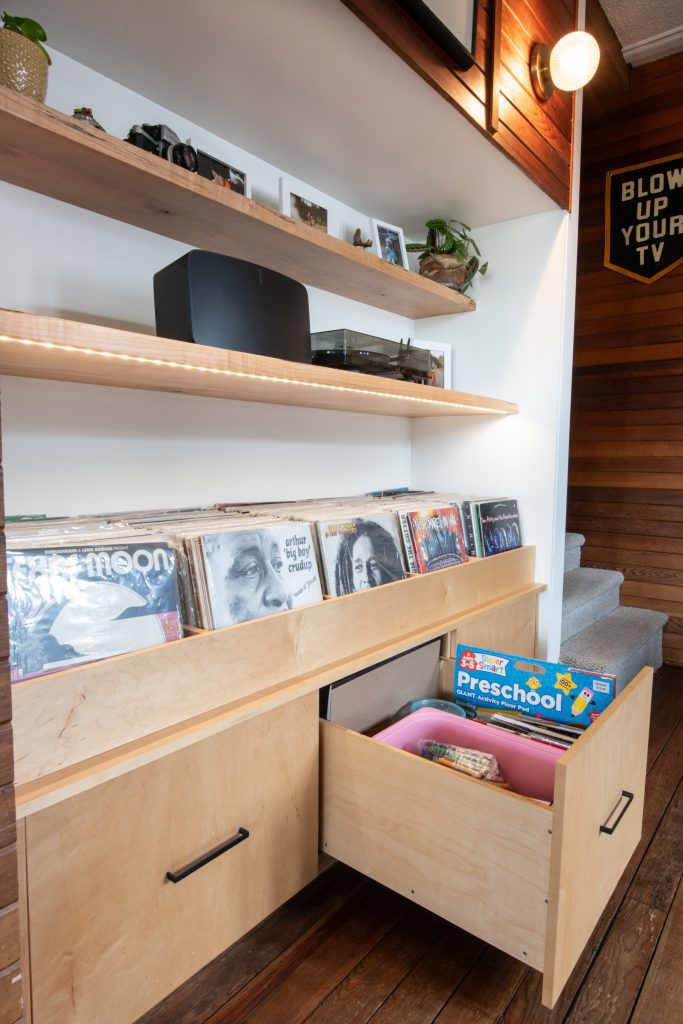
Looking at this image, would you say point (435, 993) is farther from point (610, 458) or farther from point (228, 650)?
point (610, 458)

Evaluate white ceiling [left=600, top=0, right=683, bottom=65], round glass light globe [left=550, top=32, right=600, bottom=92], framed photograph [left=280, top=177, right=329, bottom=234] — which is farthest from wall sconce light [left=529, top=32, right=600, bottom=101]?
white ceiling [left=600, top=0, right=683, bottom=65]

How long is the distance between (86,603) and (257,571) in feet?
1.05

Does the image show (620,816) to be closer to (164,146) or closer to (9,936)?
(9,936)

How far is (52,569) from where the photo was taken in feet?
2.85

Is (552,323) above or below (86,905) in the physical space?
above

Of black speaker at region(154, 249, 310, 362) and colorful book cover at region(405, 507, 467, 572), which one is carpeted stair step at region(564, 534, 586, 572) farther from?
black speaker at region(154, 249, 310, 362)

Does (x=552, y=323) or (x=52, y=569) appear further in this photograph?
(x=552, y=323)

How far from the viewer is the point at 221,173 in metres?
1.40

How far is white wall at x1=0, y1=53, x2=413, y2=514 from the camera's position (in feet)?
3.84

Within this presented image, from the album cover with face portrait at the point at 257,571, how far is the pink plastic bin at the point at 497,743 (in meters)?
0.35

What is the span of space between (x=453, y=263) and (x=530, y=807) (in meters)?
1.59

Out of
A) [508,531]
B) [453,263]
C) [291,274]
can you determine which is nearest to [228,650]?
[291,274]

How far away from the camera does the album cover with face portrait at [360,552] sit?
1.29 m

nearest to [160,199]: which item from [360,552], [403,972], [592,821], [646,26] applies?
[360,552]
